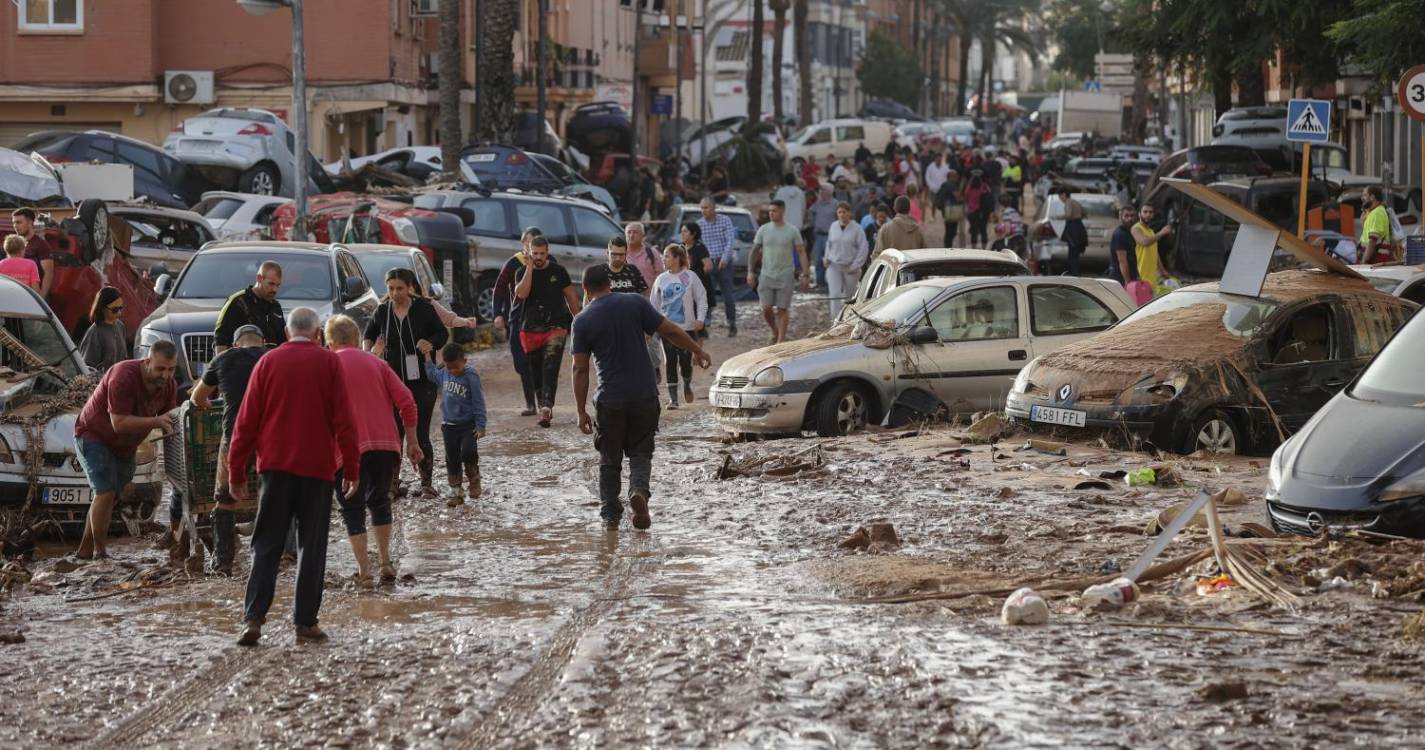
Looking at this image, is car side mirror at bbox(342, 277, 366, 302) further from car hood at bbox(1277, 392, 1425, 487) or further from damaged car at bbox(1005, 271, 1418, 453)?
car hood at bbox(1277, 392, 1425, 487)

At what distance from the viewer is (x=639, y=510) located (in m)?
12.6

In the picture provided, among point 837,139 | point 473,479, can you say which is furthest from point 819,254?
point 837,139

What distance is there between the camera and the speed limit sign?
18.8 meters

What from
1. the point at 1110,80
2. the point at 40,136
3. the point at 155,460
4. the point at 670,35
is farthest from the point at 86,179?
the point at 1110,80

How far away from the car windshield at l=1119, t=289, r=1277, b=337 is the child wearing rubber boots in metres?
5.19

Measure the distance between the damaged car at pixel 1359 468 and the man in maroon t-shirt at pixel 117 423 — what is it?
20.0 feet

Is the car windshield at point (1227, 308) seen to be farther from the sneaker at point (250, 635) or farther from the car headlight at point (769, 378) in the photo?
the sneaker at point (250, 635)

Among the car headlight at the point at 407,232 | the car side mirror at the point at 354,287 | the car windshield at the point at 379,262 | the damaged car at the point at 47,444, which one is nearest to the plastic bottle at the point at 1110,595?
the damaged car at the point at 47,444

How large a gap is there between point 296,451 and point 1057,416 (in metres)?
7.20

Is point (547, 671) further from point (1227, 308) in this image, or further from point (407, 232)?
point (407, 232)

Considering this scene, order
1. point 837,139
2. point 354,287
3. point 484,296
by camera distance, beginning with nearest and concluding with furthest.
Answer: point 354,287, point 484,296, point 837,139

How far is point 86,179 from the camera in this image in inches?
1085

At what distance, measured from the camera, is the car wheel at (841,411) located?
17.0m

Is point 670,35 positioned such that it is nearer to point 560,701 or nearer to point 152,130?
point 152,130
